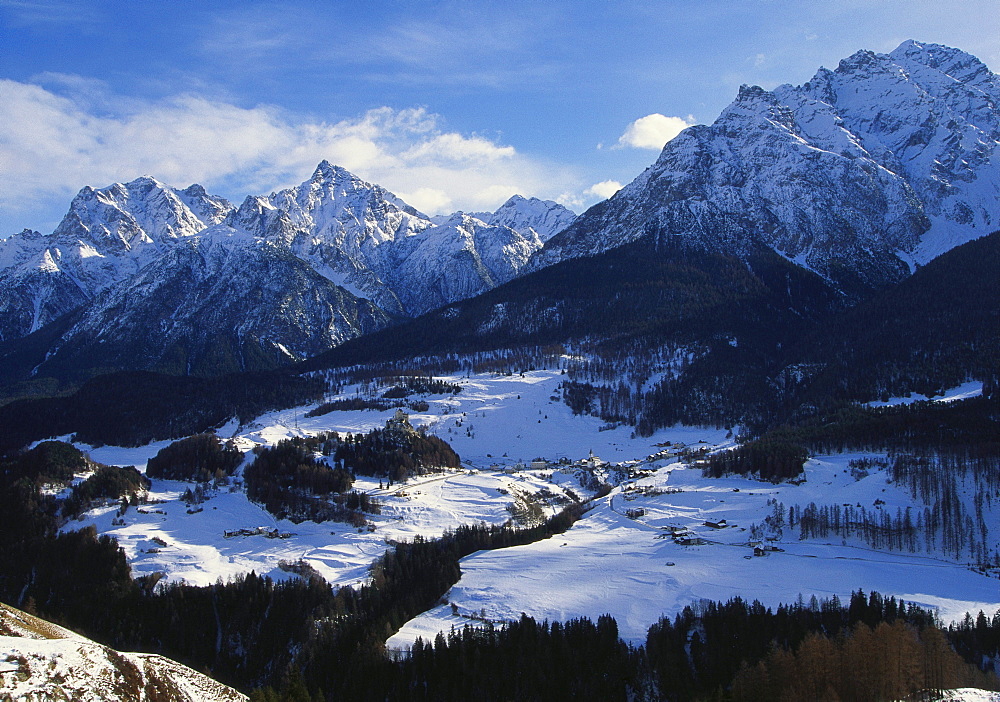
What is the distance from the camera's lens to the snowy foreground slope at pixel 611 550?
96500 millimetres

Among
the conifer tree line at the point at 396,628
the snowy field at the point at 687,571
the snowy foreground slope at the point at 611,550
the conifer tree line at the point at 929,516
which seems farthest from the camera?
→ the conifer tree line at the point at 929,516

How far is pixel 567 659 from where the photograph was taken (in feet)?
261

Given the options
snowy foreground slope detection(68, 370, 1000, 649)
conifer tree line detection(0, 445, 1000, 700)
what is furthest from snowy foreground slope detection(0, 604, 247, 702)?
snowy foreground slope detection(68, 370, 1000, 649)

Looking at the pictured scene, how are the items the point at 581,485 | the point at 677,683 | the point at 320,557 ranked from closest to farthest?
the point at 677,683 → the point at 320,557 → the point at 581,485

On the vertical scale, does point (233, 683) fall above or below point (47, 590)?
below

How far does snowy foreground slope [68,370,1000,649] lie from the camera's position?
96500 mm

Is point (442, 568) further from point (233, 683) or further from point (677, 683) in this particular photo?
point (677, 683)

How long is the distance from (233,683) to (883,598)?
73.4 meters

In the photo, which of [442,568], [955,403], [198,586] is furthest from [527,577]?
[955,403]

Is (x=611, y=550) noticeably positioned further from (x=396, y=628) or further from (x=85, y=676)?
(x=85, y=676)

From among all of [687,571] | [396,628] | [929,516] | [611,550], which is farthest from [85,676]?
[929,516]

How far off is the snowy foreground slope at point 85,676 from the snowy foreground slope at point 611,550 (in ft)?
127

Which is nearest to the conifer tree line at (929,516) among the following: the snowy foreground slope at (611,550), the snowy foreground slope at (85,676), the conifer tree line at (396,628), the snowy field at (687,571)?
the snowy foreground slope at (611,550)

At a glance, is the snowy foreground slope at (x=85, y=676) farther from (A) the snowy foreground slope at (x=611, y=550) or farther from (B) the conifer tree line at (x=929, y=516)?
(B) the conifer tree line at (x=929, y=516)
